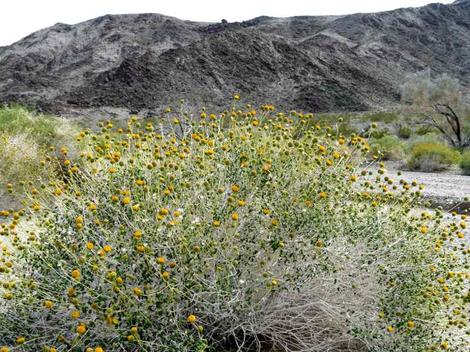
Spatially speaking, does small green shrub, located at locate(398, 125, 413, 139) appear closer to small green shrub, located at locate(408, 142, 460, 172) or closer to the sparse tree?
the sparse tree

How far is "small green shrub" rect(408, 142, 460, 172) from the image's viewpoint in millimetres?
15758

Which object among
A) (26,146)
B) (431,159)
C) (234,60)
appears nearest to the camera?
(26,146)

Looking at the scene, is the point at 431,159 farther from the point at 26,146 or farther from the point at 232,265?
the point at 232,265

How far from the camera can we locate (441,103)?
27812mm

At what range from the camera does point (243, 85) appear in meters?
50.8

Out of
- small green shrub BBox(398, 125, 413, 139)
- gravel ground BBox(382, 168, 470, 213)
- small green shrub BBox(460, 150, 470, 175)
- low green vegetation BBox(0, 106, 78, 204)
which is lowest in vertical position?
small green shrub BBox(398, 125, 413, 139)

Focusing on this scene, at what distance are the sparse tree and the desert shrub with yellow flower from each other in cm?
2303

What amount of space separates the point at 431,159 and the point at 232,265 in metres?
14.4

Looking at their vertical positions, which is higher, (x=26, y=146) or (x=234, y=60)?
(x=26, y=146)

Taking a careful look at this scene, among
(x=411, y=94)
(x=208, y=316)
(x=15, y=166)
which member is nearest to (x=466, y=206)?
(x=208, y=316)

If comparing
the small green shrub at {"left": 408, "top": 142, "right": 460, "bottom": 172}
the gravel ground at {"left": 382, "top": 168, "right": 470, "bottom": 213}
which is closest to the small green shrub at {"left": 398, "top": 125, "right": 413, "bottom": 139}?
the small green shrub at {"left": 408, "top": 142, "right": 460, "bottom": 172}

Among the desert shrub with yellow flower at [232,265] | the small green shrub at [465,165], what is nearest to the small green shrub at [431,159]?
the small green shrub at [465,165]

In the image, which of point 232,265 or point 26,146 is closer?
point 232,265

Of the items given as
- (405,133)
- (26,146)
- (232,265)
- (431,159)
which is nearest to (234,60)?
(405,133)
